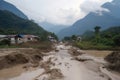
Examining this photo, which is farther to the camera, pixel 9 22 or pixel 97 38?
pixel 9 22

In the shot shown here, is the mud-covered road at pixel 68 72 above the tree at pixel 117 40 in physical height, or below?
below

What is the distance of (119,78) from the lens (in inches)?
1009

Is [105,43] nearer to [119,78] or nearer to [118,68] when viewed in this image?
[118,68]

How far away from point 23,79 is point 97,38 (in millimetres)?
85575

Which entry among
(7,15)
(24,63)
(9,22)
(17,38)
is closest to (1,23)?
(9,22)

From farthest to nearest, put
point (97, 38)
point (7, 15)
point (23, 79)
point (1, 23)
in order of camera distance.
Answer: point (7, 15) < point (1, 23) < point (97, 38) < point (23, 79)

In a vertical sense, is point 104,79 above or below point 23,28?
below

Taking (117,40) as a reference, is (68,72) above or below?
below

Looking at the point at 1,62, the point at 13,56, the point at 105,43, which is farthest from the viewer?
the point at 105,43

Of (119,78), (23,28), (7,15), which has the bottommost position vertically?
(119,78)

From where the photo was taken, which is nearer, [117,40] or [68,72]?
[68,72]

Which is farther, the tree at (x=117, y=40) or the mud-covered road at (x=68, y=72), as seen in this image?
the tree at (x=117, y=40)

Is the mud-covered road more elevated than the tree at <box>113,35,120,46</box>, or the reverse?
the tree at <box>113,35,120,46</box>

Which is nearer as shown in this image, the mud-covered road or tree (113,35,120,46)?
the mud-covered road
